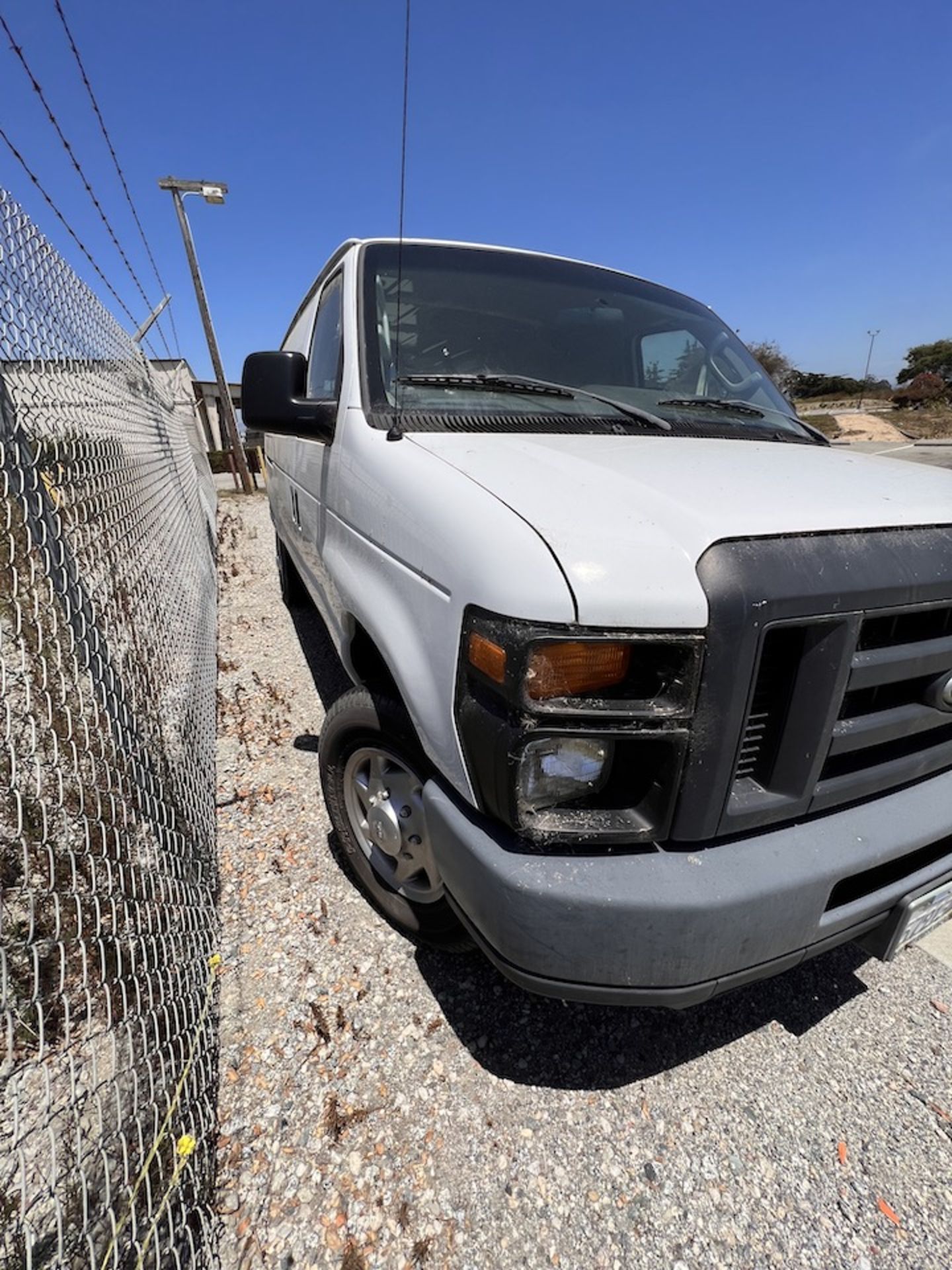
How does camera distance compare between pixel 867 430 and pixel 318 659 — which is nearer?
pixel 318 659

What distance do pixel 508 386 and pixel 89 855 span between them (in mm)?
1934

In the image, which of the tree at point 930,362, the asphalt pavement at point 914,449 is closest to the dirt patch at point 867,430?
the asphalt pavement at point 914,449

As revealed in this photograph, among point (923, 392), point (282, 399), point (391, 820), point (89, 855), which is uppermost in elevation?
point (923, 392)

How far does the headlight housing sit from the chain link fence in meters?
0.91

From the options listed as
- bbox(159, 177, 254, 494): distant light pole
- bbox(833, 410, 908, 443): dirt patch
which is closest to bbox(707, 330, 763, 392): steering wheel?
bbox(159, 177, 254, 494): distant light pole

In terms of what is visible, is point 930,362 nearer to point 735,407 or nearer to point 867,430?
point 867,430

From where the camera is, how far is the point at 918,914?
157 centimetres

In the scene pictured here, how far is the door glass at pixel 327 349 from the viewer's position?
2.61 m

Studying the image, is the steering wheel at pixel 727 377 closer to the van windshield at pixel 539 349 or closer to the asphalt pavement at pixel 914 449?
the van windshield at pixel 539 349

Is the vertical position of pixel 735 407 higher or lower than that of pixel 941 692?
higher

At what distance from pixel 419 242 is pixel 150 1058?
3011 millimetres

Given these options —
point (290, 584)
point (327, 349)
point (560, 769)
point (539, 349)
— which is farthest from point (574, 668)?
point (290, 584)

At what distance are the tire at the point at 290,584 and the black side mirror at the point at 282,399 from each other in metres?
2.87

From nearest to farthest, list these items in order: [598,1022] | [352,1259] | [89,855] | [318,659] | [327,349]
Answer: [352,1259] → [89,855] → [598,1022] → [327,349] → [318,659]
